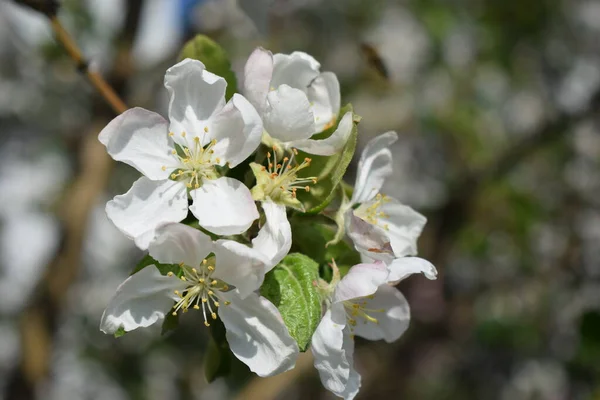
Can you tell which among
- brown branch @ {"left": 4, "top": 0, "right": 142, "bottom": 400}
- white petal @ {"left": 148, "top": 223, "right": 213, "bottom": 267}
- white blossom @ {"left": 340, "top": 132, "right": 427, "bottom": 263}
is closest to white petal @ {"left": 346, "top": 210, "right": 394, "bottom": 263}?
white blossom @ {"left": 340, "top": 132, "right": 427, "bottom": 263}

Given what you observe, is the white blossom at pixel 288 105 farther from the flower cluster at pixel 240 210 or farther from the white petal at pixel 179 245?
the white petal at pixel 179 245

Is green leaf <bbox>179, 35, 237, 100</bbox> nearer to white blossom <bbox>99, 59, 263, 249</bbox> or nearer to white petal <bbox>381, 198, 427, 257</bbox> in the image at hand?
white blossom <bbox>99, 59, 263, 249</bbox>

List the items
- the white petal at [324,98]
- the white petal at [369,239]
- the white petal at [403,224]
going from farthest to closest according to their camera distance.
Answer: the white petal at [403,224], the white petal at [324,98], the white petal at [369,239]

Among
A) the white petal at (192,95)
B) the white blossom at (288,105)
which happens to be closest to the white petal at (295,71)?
the white blossom at (288,105)

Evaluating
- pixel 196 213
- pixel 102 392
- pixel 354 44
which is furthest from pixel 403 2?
pixel 196 213

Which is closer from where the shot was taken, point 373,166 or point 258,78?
point 258,78

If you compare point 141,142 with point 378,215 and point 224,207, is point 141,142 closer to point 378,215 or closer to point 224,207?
point 224,207

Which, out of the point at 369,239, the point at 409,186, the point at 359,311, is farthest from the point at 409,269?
the point at 409,186
